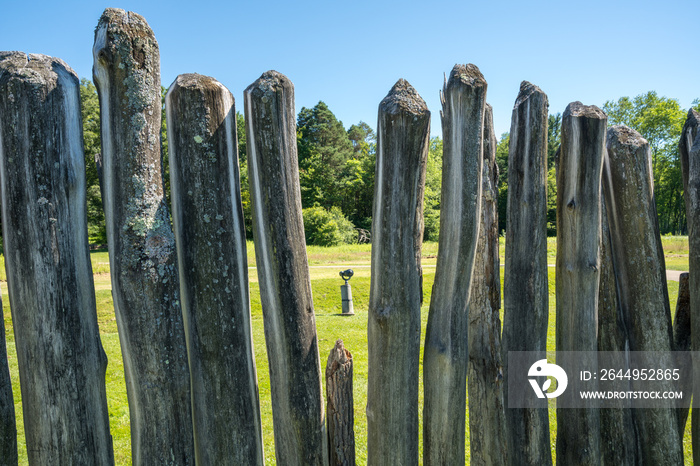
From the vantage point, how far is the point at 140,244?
5.65 feet

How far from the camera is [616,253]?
7.81 ft

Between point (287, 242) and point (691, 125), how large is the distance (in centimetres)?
231

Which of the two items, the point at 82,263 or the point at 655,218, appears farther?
the point at 655,218

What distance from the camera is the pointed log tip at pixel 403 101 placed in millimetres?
1879

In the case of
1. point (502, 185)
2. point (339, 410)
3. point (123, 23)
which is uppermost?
point (502, 185)

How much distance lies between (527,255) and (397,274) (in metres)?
0.71

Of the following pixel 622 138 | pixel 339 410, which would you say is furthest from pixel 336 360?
pixel 622 138

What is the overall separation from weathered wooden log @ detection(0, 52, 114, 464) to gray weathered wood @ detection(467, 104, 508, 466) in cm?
169

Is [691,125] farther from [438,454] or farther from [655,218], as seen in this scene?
[438,454]

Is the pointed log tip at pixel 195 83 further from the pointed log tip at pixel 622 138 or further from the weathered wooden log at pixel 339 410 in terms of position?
the pointed log tip at pixel 622 138

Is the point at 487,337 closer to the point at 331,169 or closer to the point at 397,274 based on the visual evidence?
the point at 397,274

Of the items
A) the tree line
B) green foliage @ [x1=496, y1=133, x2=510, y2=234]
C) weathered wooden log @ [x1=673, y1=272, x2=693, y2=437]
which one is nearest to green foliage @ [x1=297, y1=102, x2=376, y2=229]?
the tree line

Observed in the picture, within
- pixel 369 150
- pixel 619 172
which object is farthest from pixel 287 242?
pixel 369 150

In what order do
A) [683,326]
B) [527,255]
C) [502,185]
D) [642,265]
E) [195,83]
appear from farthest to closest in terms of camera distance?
[502,185], [683,326], [642,265], [527,255], [195,83]
